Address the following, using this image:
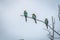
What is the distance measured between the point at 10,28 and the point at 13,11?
331 mm

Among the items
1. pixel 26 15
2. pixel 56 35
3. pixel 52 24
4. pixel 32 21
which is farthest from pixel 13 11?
pixel 56 35

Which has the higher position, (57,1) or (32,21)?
(57,1)

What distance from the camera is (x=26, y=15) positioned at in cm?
238

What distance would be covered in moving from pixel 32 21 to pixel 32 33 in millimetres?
236

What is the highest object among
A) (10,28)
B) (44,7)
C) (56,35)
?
(44,7)

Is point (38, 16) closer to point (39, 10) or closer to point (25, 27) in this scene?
point (39, 10)

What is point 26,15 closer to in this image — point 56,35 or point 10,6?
point 10,6

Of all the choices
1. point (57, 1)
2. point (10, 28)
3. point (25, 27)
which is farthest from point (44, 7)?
point (10, 28)

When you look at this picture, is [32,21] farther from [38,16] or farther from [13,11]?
[13,11]

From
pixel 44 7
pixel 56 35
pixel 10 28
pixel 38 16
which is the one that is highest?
pixel 44 7

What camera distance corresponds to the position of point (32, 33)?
2381 millimetres

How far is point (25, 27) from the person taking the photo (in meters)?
2.37

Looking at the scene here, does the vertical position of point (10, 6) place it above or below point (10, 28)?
above

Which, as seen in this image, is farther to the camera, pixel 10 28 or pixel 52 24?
pixel 52 24
